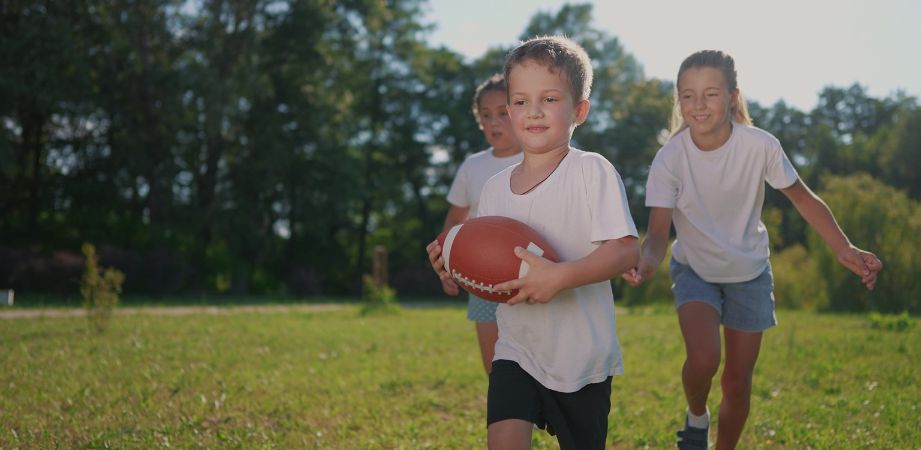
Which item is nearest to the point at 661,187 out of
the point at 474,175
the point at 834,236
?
the point at 834,236

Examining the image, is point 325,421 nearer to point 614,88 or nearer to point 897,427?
point 897,427

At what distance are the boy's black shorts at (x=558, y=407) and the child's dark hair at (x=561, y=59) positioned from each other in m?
1.09

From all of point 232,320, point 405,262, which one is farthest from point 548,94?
point 405,262

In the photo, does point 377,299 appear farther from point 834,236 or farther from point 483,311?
point 834,236

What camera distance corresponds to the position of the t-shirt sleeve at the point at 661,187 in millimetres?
3824

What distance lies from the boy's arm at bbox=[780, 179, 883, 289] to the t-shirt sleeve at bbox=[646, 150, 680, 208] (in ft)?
1.87

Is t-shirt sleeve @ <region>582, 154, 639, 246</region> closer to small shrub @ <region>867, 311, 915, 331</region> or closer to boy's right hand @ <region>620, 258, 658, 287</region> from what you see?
boy's right hand @ <region>620, 258, 658, 287</region>

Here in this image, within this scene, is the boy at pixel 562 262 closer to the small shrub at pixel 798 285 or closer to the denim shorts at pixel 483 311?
the denim shorts at pixel 483 311

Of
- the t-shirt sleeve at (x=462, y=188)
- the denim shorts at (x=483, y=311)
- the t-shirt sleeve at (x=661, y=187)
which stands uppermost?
the t-shirt sleeve at (x=462, y=188)

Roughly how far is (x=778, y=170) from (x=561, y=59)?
168 centimetres

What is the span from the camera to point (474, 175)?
5.03 metres

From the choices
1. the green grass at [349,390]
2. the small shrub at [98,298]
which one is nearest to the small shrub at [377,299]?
the green grass at [349,390]

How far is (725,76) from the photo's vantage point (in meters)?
3.92

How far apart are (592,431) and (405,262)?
36.4 metres
